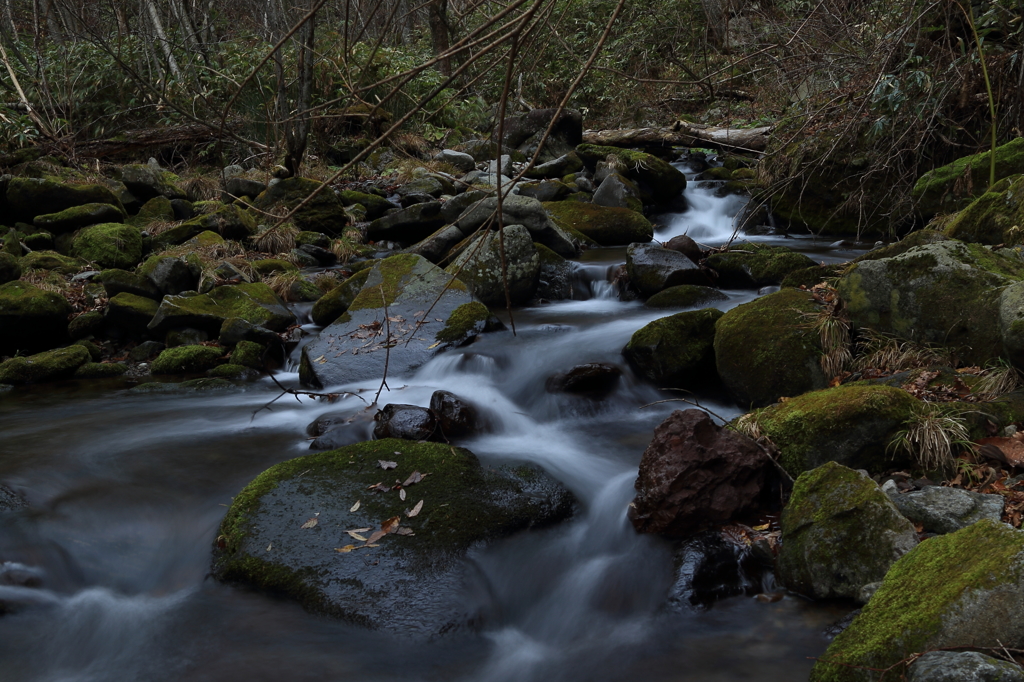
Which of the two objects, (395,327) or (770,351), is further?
(395,327)

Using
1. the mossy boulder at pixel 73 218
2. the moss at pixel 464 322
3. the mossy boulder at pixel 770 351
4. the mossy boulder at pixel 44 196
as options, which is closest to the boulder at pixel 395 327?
the moss at pixel 464 322

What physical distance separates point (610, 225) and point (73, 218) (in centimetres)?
860

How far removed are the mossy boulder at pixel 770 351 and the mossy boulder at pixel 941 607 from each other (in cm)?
270

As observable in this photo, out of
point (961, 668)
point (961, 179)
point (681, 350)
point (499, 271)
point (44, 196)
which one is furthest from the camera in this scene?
point (44, 196)

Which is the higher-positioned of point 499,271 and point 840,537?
point 499,271

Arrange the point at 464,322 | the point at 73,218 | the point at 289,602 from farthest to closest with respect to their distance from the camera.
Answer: the point at 73,218
the point at 464,322
the point at 289,602

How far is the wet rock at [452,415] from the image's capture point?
5.63 metres

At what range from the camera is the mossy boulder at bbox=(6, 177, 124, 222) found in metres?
11.2

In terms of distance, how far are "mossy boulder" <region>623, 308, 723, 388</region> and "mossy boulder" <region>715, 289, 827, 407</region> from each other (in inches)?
8.5

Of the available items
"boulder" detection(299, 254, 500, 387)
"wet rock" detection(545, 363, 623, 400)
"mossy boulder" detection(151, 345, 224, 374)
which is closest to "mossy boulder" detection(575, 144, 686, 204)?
"boulder" detection(299, 254, 500, 387)

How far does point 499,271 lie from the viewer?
28.8 ft

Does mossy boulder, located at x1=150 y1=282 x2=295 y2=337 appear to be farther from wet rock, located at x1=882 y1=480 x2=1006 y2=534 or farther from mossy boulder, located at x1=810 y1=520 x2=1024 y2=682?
mossy boulder, located at x1=810 y1=520 x2=1024 y2=682

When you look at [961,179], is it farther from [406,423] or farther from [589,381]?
[406,423]

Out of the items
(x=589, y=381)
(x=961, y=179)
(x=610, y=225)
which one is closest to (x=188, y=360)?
(x=589, y=381)
